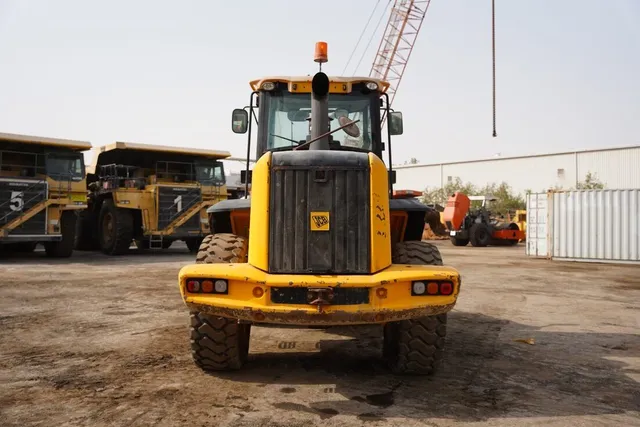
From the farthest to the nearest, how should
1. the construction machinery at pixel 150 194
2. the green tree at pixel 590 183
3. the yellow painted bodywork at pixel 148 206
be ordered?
the green tree at pixel 590 183, the construction machinery at pixel 150 194, the yellow painted bodywork at pixel 148 206

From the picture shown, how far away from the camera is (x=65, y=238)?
1602cm

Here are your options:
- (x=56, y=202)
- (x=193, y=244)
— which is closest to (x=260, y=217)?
(x=56, y=202)

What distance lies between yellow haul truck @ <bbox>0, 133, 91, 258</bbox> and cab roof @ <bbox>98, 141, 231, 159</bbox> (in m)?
0.93

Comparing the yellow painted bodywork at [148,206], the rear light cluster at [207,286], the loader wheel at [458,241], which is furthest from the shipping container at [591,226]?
the rear light cluster at [207,286]

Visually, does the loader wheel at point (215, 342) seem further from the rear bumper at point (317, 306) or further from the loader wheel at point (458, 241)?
the loader wheel at point (458, 241)

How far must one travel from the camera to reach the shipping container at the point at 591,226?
17172 millimetres

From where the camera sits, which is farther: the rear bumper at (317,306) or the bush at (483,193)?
the bush at (483,193)

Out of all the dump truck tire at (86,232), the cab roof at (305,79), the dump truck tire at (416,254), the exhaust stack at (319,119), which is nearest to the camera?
the dump truck tire at (416,254)

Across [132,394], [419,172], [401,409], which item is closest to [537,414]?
[401,409]

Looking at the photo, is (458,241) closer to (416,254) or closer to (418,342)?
(416,254)

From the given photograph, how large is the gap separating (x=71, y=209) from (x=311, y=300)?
1349 cm

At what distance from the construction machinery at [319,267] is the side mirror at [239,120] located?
1.02 meters

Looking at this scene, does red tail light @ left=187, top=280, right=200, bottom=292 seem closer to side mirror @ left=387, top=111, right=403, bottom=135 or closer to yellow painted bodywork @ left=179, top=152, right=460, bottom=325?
yellow painted bodywork @ left=179, top=152, right=460, bottom=325

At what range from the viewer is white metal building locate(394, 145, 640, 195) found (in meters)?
46.2
